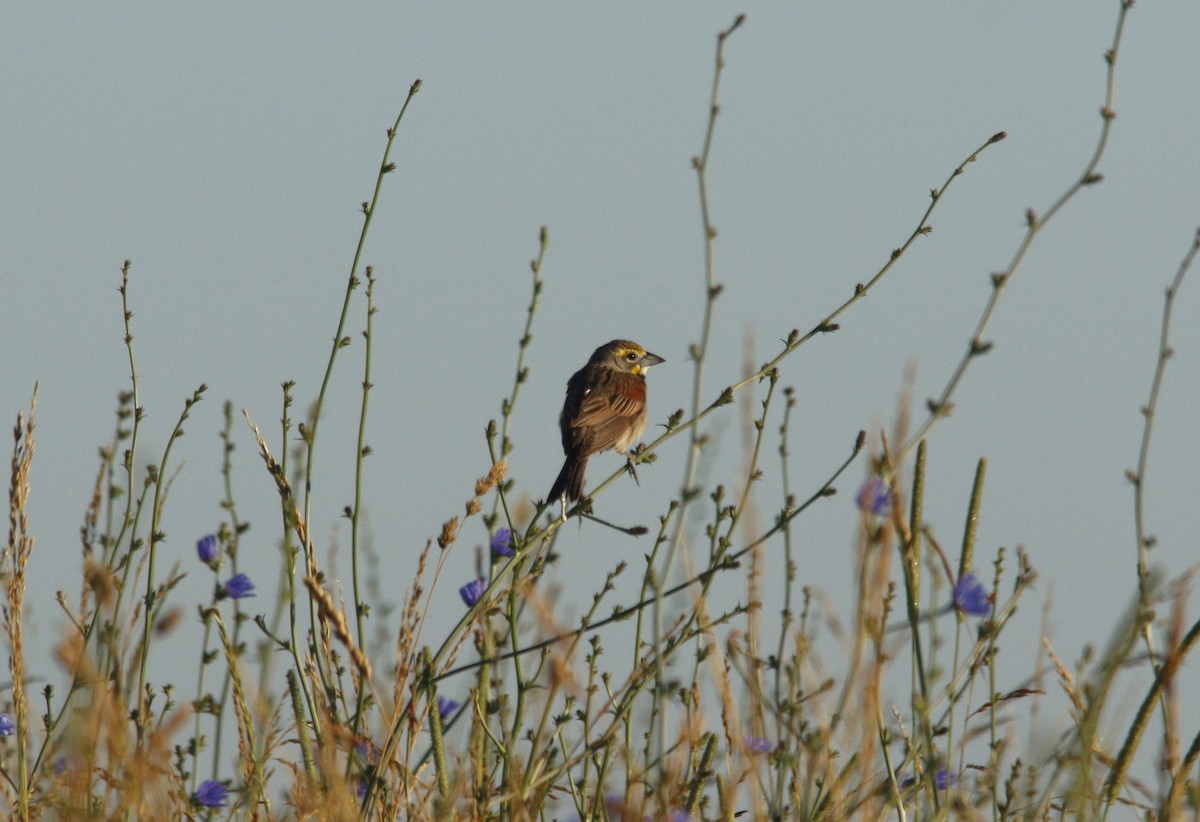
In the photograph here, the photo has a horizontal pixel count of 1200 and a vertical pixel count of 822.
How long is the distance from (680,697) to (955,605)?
1.53m

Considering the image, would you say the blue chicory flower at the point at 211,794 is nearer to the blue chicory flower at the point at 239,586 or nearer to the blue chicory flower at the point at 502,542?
the blue chicory flower at the point at 239,586

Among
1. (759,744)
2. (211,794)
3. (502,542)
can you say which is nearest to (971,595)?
(759,744)

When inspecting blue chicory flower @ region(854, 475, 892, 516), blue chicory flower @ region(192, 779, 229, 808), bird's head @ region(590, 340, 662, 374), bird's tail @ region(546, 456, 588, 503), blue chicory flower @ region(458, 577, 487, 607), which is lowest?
blue chicory flower @ region(854, 475, 892, 516)

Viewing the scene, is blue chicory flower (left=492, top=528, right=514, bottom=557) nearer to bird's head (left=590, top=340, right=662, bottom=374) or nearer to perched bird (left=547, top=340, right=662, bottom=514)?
perched bird (left=547, top=340, right=662, bottom=514)

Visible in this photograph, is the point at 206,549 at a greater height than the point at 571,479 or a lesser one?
lesser

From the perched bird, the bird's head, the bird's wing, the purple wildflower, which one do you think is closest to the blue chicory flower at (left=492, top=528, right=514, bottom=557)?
the purple wildflower

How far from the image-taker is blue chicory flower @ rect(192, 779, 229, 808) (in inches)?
153

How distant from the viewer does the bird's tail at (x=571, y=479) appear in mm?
6527

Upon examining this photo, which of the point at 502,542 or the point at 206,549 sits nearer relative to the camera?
the point at 502,542

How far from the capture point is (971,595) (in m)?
2.84

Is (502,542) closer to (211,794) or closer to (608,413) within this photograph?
(211,794)

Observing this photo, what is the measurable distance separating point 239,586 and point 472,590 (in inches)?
29.2

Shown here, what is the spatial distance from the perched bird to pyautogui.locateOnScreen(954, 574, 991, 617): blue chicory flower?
11.0 ft

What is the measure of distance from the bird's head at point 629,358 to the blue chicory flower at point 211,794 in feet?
17.3
